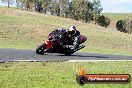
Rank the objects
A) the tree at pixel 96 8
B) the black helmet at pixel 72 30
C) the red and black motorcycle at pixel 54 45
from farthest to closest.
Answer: the tree at pixel 96 8 → the black helmet at pixel 72 30 → the red and black motorcycle at pixel 54 45

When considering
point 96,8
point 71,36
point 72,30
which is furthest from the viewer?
point 96,8

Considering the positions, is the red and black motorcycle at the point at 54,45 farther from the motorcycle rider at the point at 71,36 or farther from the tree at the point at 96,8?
the tree at the point at 96,8

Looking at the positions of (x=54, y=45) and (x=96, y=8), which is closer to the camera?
(x=54, y=45)

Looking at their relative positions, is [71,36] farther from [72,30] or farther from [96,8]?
[96,8]

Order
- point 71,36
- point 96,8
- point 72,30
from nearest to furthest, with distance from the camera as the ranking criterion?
1. point 72,30
2. point 71,36
3. point 96,8

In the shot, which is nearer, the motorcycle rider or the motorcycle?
the motorcycle

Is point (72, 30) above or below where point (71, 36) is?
above

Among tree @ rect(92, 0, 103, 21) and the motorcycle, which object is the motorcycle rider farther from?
tree @ rect(92, 0, 103, 21)

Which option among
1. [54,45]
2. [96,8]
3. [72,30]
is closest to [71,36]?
[72,30]

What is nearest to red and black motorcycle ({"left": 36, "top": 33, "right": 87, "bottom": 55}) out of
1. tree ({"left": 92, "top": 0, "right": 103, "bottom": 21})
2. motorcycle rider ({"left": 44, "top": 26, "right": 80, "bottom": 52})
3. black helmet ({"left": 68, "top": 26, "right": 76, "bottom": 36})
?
motorcycle rider ({"left": 44, "top": 26, "right": 80, "bottom": 52})

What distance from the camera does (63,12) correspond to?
476 feet

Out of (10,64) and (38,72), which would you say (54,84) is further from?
(10,64)

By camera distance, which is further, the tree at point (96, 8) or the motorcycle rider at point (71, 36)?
the tree at point (96, 8)

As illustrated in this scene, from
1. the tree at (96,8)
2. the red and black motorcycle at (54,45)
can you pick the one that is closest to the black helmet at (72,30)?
the red and black motorcycle at (54,45)
